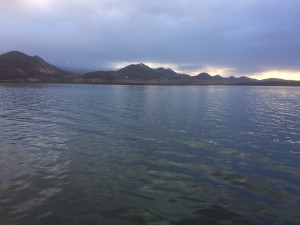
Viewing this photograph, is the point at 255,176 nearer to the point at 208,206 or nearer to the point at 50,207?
the point at 208,206

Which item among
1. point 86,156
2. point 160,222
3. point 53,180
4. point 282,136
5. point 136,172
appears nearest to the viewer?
point 160,222

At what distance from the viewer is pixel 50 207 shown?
1474cm

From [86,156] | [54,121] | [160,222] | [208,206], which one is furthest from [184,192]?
[54,121]

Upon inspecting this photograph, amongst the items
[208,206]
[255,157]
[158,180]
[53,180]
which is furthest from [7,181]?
[255,157]

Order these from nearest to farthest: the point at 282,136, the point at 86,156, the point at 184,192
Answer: the point at 184,192
the point at 86,156
the point at 282,136

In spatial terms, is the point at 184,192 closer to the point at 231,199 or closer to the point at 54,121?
the point at 231,199

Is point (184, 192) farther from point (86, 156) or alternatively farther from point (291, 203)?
point (86, 156)

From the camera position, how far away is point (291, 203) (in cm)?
1614

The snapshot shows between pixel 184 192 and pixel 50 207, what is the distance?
7326 mm

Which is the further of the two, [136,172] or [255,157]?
[255,157]

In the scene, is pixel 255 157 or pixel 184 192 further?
pixel 255 157

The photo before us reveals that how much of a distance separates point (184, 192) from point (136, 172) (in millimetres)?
4415

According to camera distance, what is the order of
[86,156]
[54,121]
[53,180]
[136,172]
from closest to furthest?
[53,180]
[136,172]
[86,156]
[54,121]

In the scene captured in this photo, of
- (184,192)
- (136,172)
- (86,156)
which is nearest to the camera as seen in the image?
(184,192)
